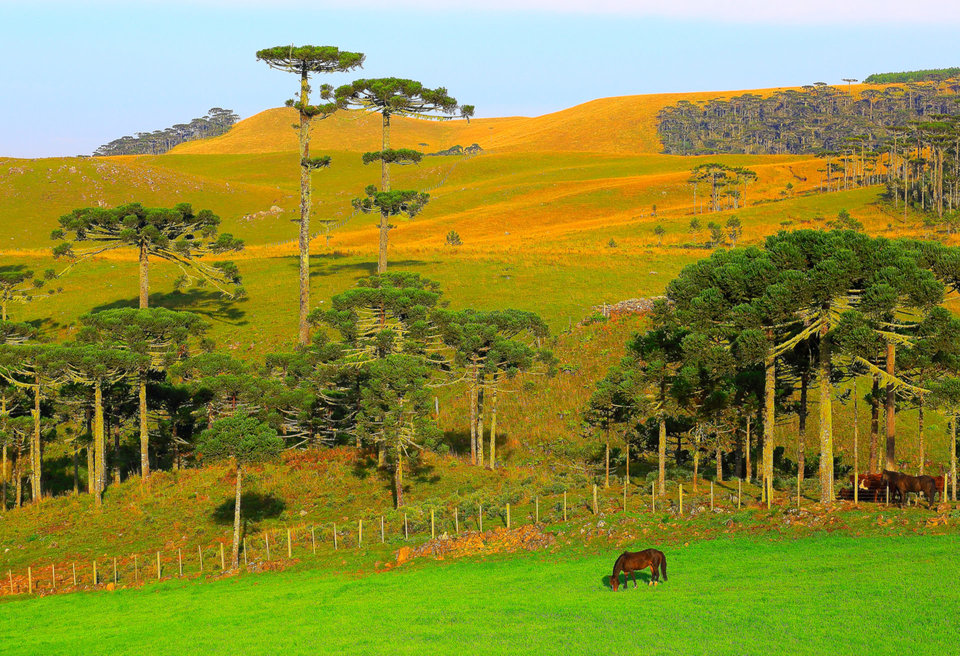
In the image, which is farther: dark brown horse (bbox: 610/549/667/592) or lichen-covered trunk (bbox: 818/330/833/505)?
lichen-covered trunk (bbox: 818/330/833/505)

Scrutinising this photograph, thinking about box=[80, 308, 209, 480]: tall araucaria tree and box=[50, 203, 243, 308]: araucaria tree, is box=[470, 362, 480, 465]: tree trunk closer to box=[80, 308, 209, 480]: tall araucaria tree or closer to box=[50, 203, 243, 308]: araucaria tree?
box=[80, 308, 209, 480]: tall araucaria tree

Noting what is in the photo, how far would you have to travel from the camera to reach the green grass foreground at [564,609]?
59.4 ft

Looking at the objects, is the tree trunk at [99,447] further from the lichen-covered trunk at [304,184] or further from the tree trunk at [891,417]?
the tree trunk at [891,417]

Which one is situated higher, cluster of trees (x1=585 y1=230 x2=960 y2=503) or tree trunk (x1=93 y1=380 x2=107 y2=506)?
cluster of trees (x1=585 y1=230 x2=960 y2=503)

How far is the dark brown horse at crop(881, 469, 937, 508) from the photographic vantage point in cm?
2819

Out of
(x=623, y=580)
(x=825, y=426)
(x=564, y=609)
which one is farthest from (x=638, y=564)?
(x=825, y=426)

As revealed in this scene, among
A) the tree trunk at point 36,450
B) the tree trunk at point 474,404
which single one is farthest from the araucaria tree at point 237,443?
the tree trunk at point 36,450

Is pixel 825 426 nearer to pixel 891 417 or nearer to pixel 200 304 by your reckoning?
pixel 891 417

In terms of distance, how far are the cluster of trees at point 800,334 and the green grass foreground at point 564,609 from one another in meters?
7.12

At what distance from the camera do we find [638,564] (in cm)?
2272

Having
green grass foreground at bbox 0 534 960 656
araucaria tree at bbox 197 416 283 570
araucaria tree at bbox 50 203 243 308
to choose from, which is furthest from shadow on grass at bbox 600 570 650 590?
araucaria tree at bbox 50 203 243 308

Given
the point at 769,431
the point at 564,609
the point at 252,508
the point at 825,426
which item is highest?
the point at 825,426

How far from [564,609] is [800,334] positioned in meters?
14.4

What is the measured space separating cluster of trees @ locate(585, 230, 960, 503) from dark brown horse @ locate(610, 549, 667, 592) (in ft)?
29.7
